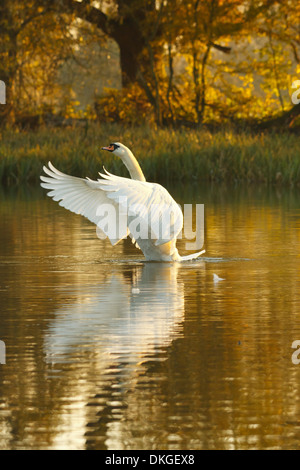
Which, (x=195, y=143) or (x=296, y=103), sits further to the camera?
(x=296, y=103)

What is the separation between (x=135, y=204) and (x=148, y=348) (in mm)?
4100

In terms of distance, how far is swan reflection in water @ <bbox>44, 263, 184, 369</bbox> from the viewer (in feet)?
22.9

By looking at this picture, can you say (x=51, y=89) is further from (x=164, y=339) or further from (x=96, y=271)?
(x=164, y=339)

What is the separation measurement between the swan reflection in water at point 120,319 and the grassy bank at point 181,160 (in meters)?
14.7

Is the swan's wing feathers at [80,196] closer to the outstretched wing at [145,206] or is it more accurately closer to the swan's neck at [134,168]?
the outstretched wing at [145,206]

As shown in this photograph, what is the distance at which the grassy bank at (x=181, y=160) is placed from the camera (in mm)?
25641

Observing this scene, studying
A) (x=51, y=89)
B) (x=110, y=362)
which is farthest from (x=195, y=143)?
(x=110, y=362)

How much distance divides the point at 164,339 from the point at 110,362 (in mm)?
780

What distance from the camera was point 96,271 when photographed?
11.4 metres

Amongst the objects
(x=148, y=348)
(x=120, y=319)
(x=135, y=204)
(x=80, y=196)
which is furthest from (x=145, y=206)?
(x=148, y=348)

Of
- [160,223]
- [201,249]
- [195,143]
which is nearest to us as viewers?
[160,223]

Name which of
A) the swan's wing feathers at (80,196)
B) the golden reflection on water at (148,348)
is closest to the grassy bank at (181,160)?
the golden reflection on water at (148,348)

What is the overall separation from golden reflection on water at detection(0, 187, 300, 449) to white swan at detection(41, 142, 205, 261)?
24 centimetres

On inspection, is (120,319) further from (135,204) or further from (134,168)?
(134,168)
